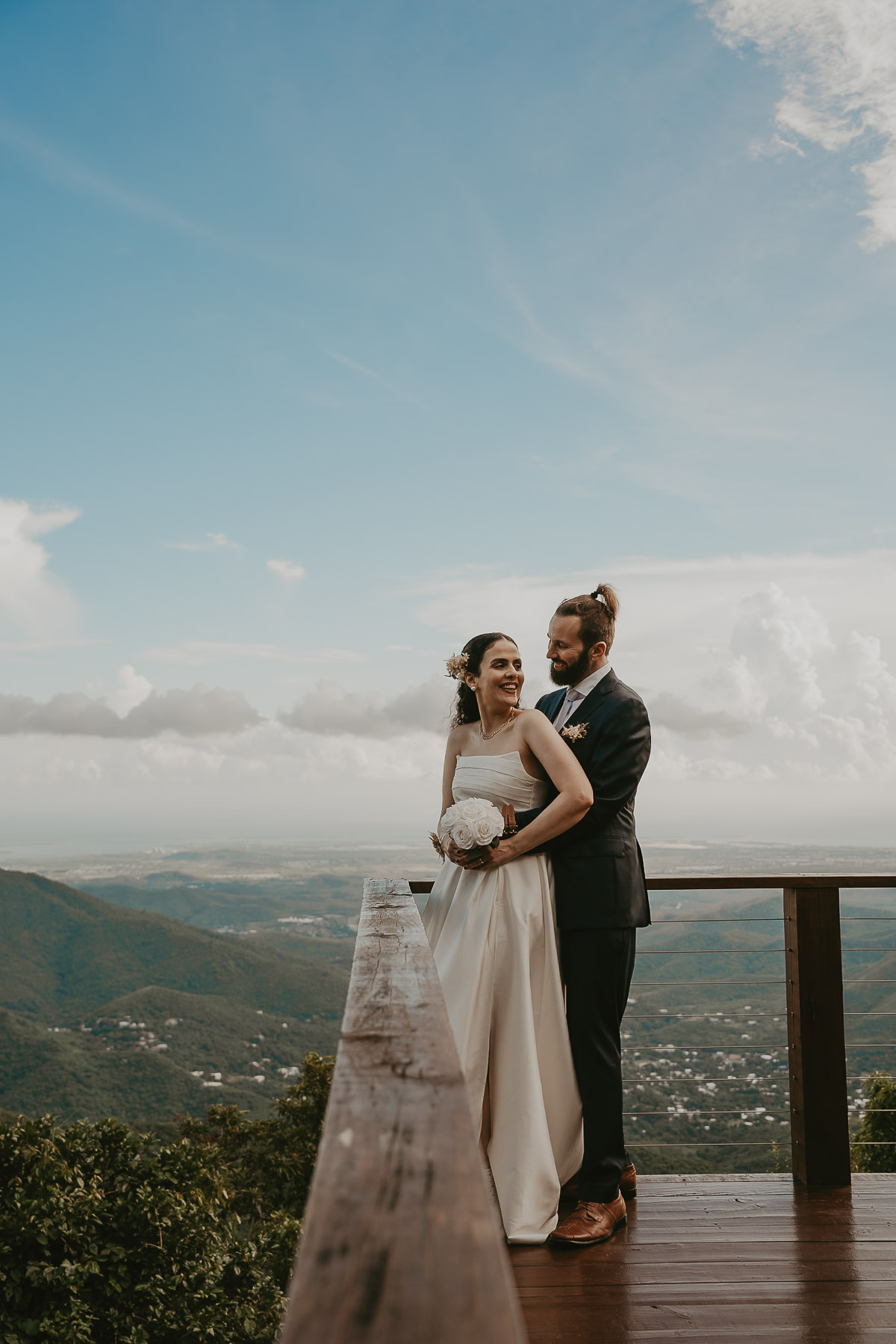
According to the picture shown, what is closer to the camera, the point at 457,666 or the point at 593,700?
the point at 593,700

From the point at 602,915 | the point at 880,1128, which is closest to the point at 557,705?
the point at 602,915

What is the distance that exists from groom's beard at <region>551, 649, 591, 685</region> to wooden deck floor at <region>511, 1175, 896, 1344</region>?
173cm

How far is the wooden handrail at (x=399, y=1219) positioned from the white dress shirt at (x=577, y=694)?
196 centimetres

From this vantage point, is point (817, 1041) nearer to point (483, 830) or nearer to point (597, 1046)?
point (597, 1046)

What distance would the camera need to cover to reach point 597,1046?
2861 mm

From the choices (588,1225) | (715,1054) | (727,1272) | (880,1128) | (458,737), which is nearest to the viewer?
(727,1272)

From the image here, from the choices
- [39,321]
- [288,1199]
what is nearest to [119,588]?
[39,321]

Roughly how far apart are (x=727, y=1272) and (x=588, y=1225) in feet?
1.33

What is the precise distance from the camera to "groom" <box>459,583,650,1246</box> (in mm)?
2834

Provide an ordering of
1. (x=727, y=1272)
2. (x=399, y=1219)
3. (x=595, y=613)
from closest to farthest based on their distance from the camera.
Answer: (x=399, y=1219) → (x=727, y=1272) → (x=595, y=613)

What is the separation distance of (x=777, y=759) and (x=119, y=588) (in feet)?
149

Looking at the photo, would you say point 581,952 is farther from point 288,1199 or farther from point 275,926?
point 275,926

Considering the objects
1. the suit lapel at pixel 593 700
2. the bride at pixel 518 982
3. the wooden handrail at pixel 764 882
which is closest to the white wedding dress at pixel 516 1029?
the bride at pixel 518 982

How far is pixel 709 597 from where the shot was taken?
15.1 metres
